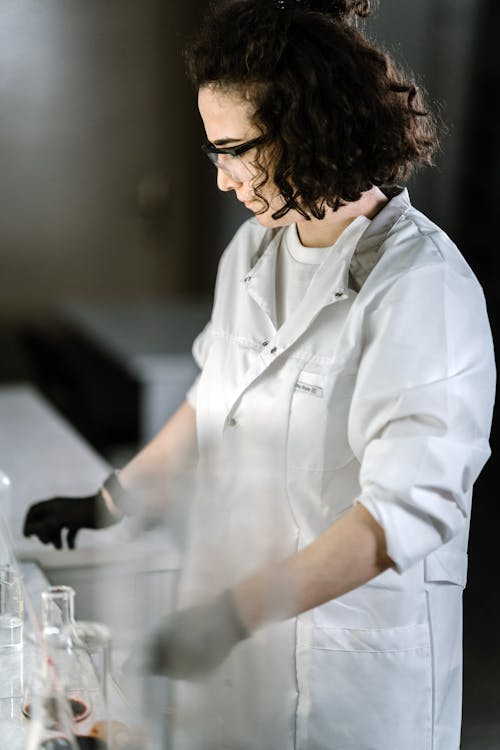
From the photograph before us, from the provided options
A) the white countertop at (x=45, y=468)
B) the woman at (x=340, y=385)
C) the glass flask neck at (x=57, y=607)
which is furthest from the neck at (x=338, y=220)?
the glass flask neck at (x=57, y=607)

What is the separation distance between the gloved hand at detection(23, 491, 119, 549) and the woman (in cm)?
27

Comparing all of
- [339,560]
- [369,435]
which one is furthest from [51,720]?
[369,435]

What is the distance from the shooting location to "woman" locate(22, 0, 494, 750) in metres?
1.16

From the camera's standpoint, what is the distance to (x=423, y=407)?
45.8 inches

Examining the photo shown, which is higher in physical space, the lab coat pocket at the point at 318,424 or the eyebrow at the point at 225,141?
the eyebrow at the point at 225,141

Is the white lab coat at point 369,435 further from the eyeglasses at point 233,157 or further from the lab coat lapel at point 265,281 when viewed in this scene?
the eyeglasses at point 233,157

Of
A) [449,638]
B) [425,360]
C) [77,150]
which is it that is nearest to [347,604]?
[449,638]

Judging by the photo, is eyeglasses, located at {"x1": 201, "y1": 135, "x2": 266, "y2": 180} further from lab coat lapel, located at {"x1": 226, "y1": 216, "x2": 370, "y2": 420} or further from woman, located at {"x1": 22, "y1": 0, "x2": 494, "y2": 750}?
lab coat lapel, located at {"x1": 226, "y1": 216, "x2": 370, "y2": 420}

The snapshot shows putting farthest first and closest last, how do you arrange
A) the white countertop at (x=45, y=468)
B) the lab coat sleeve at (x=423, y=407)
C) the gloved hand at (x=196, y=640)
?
1. the white countertop at (x=45, y=468)
2. the lab coat sleeve at (x=423, y=407)
3. the gloved hand at (x=196, y=640)

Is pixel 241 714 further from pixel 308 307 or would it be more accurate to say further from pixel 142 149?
pixel 142 149

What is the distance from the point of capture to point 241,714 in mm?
814

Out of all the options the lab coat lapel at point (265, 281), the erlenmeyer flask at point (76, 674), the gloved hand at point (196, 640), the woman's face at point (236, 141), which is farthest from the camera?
the lab coat lapel at point (265, 281)

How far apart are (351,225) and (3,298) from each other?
4755mm

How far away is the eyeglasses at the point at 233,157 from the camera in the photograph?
1.28 metres
